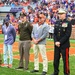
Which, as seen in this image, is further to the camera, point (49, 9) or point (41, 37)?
point (49, 9)

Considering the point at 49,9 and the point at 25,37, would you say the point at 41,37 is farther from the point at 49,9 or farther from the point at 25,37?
the point at 49,9

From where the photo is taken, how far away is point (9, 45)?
11883mm

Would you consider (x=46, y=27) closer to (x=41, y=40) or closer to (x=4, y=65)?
(x=41, y=40)

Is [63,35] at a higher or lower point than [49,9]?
higher

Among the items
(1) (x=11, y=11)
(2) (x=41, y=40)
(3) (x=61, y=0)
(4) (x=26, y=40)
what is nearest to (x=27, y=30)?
(4) (x=26, y=40)

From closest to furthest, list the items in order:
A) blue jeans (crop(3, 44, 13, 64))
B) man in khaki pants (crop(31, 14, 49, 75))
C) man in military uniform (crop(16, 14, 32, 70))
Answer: man in khaki pants (crop(31, 14, 49, 75)) → man in military uniform (crop(16, 14, 32, 70)) → blue jeans (crop(3, 44, 13, 64))

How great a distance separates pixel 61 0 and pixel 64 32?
27.6 meters

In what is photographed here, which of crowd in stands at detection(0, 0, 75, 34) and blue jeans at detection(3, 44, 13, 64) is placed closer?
blue jeans at detection(3, 44, 13, 64)

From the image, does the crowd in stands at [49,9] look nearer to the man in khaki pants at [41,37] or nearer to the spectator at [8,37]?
the spectator at [8,37]

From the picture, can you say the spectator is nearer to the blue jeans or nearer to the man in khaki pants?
the blue jeans

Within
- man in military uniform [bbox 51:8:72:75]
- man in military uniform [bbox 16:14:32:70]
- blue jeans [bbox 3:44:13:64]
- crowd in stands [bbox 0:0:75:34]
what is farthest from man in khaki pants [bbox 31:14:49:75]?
crowd in stands [bbox 0:0:75:34]

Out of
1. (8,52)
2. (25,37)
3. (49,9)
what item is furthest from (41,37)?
(49,9)

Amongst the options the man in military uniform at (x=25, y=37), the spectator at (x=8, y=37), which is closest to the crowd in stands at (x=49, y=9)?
the spectator at (x=8, y=37)

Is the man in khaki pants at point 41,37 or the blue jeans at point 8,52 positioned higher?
the man in khaki pants at point 41,37
